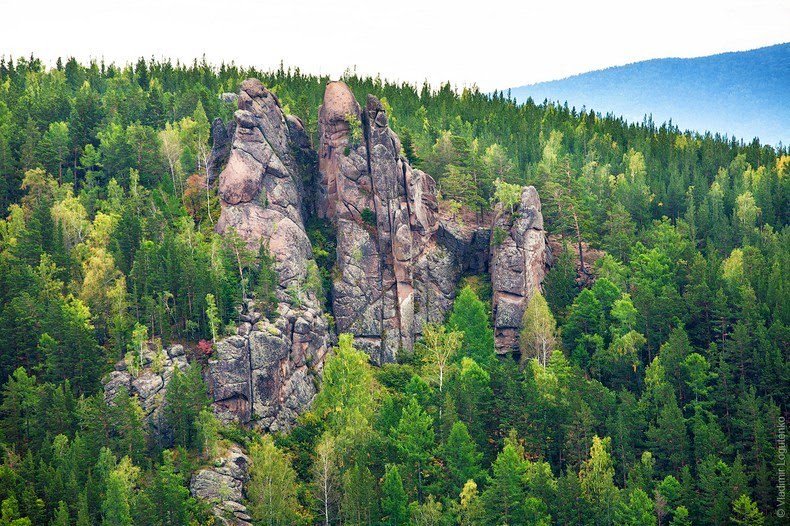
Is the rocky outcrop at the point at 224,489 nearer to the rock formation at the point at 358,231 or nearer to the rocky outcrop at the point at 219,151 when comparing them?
the rock formation at the point at 358,231

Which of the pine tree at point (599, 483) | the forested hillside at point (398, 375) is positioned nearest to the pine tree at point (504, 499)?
the forested hillside at point (398, 375)

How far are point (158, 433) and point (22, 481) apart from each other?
15.4 m

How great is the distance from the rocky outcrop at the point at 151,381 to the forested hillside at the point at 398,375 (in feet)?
1.83

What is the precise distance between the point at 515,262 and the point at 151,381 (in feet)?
169

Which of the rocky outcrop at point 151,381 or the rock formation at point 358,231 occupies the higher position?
the rock formation at point 358,231

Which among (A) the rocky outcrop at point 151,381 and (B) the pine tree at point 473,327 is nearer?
(A) the rocky outcrop at point 151,381

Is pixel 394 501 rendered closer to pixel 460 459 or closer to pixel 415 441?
pixel 415 441

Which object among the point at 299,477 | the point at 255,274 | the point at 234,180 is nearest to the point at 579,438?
the point at 299,477

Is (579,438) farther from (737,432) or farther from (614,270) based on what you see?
(614,270)

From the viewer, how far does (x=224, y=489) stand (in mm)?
117188

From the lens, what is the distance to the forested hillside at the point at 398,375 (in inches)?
4500

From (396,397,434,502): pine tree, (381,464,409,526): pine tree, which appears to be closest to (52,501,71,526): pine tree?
(381,464,409,526): pine tree

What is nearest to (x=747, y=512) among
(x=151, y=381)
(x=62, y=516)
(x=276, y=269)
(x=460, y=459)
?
(x=460, y=459)

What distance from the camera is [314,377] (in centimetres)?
13788
